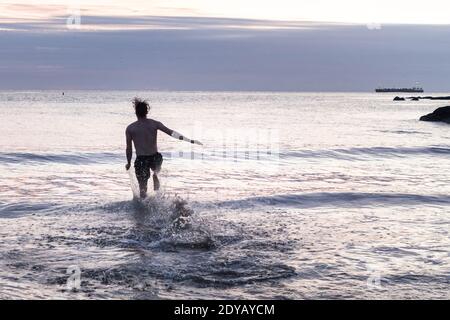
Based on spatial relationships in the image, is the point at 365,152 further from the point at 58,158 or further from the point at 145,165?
the point at 145,165

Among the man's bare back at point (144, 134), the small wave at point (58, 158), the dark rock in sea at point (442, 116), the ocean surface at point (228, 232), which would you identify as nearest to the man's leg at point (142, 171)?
the man's bare back at point (144, 134)

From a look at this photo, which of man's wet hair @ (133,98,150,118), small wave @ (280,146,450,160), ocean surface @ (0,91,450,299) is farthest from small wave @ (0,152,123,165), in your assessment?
man's wet hair @ (133,98,150,118)

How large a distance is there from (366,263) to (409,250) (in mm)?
1152

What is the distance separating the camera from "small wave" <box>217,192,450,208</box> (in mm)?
13500

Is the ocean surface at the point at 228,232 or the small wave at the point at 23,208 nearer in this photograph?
the ocean surface at the point at 228,232

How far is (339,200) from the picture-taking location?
554 inches

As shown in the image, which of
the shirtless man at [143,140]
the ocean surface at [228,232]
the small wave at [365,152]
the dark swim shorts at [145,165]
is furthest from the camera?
the small wave at [365,152]

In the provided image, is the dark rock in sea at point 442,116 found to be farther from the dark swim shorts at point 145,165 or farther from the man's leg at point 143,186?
the dark swim shorts at point 145,165

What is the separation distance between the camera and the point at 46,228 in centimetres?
1028

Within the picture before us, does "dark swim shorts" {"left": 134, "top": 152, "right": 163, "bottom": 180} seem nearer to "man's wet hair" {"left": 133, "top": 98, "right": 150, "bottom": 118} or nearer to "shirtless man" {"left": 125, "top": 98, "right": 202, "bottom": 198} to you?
"shirtless man" {"left": 125, "top": 98, "right": 202, "bottom": 198}

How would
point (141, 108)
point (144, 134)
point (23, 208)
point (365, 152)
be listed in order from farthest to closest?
point (365, 152) < point (23, 208) < point (144, 134) < point (141, 108)

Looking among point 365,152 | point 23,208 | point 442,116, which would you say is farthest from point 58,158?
point 442,116

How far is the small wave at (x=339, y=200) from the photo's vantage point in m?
13.5
